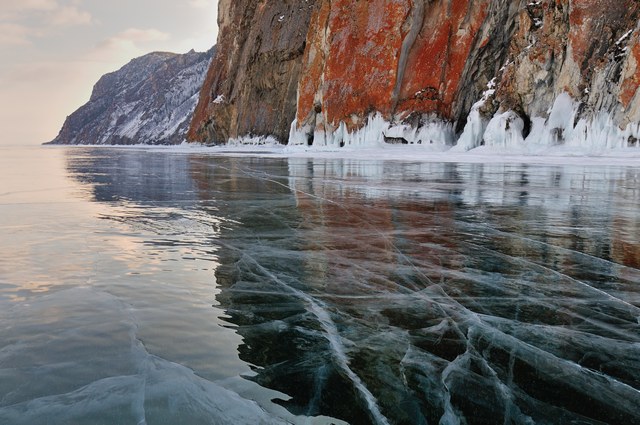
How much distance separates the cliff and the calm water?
2209cm

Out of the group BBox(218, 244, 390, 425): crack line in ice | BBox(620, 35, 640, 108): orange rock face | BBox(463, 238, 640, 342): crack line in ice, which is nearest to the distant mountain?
BBox(620, 35, 640, 108): orange rock face

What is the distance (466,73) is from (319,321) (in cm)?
3609

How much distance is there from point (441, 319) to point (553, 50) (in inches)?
1223

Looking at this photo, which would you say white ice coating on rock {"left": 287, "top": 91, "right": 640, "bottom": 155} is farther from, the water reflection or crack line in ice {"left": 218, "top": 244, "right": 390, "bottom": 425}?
crack line in ice {"left": 218, "top": 244, "right": 390, "bottom": 425}

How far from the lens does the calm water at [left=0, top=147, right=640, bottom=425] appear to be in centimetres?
241

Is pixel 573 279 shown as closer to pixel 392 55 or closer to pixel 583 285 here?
pixel 583 285

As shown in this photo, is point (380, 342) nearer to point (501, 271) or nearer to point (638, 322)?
point (638, 322)

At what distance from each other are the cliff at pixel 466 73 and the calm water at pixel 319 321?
22.1 meters

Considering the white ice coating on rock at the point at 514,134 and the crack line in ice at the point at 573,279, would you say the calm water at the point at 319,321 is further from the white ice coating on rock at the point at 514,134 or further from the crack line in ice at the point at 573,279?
the white ice coating on rock at the point at 514,134

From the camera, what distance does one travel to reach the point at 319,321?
11.4 feet

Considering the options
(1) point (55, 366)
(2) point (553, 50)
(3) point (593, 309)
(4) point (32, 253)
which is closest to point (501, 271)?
(3) point (593, 309)

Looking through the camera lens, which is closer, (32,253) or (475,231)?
(32,253)

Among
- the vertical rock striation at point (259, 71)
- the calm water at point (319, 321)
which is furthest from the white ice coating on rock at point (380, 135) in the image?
the calm water at point (319, 321)

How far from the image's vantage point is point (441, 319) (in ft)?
11.6
